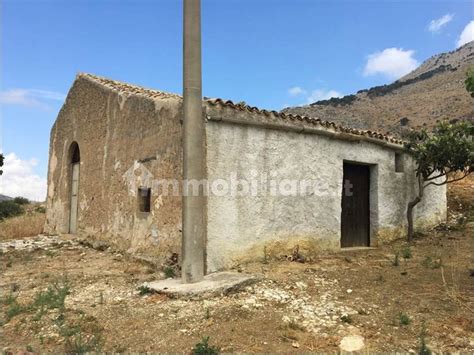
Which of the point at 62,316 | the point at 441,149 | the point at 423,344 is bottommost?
the point at 62,316

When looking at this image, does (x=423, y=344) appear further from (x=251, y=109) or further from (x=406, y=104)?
(x=406, y=104)

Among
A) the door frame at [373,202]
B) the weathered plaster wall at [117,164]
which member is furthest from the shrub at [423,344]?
the door frame at [373,202]

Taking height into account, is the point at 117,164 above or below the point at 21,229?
above

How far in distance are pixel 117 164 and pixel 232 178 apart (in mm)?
3183

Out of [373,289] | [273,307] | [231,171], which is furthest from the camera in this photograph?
[231,171]

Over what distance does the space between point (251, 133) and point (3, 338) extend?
4.43 m

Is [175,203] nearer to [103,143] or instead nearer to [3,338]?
[3,338]

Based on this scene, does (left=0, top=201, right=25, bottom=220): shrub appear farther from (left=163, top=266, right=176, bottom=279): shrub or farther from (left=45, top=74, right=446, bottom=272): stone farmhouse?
(left=163, top=266, right=176, bottom=279): shrub

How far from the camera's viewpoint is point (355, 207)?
9062 mm

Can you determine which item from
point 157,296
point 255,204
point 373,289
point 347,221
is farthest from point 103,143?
point 373,289

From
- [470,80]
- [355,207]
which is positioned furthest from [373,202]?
[470,80]

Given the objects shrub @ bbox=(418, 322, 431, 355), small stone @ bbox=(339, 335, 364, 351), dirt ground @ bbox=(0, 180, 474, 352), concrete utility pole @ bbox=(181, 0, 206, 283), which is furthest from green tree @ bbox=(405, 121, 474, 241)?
small stone @ bbox=(339, 335, 364, 351)

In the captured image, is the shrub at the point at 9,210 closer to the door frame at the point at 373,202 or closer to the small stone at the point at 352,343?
the door frame at the point at 373,202

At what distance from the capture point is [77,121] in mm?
10570
